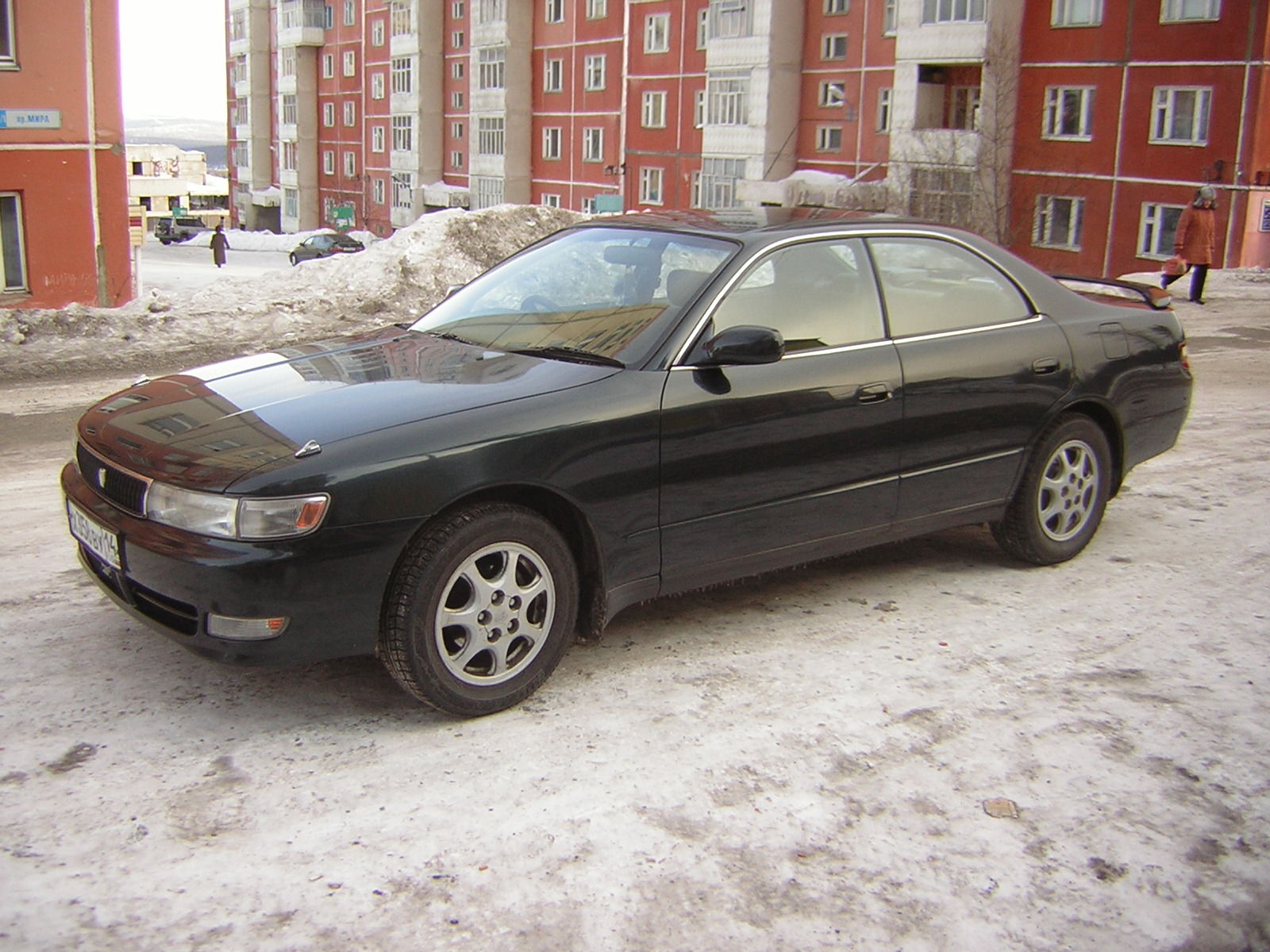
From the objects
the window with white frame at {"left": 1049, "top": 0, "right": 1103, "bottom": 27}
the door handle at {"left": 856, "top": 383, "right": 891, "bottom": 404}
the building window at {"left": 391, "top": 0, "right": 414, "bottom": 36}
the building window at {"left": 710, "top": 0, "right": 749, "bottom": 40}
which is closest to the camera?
the door handle at {"left": 856, "top": 383, "right": 891, "bottom": 404}

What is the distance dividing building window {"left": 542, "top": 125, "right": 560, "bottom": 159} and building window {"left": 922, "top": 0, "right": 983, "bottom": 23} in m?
24.1

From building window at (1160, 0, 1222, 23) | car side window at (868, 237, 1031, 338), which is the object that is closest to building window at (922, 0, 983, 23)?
building window at (1160, 0, 1222, 23)

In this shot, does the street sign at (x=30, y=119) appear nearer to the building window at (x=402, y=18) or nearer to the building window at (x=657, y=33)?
the building window at (x=657, y=33)

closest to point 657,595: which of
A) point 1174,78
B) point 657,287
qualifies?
point 657,287

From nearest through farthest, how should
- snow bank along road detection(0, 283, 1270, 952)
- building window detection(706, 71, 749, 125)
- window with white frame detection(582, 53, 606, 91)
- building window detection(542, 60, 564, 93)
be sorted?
snow bank along road detection(0, 283, 1270, 952), building window detection(706, 71, 749, 125), window with white frame detection(582, 53, 606, 91), building window detection(542, 60, 564, 93)

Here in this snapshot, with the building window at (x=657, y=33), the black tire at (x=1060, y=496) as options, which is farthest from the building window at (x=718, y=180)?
the black tire at (x=1060, y=496)

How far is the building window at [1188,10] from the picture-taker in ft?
122

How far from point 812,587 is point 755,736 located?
5.18ft

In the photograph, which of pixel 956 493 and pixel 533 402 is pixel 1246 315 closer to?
pixel 956 493

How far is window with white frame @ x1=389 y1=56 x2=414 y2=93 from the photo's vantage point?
→ 75.5 meters

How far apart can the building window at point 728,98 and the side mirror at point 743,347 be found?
49951 millimetres

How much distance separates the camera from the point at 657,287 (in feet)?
16.1

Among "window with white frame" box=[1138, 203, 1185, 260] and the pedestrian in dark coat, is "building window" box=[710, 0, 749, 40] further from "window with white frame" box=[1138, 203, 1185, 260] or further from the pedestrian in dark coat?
the pedestrian in dark coat

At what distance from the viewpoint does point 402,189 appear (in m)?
78.2
